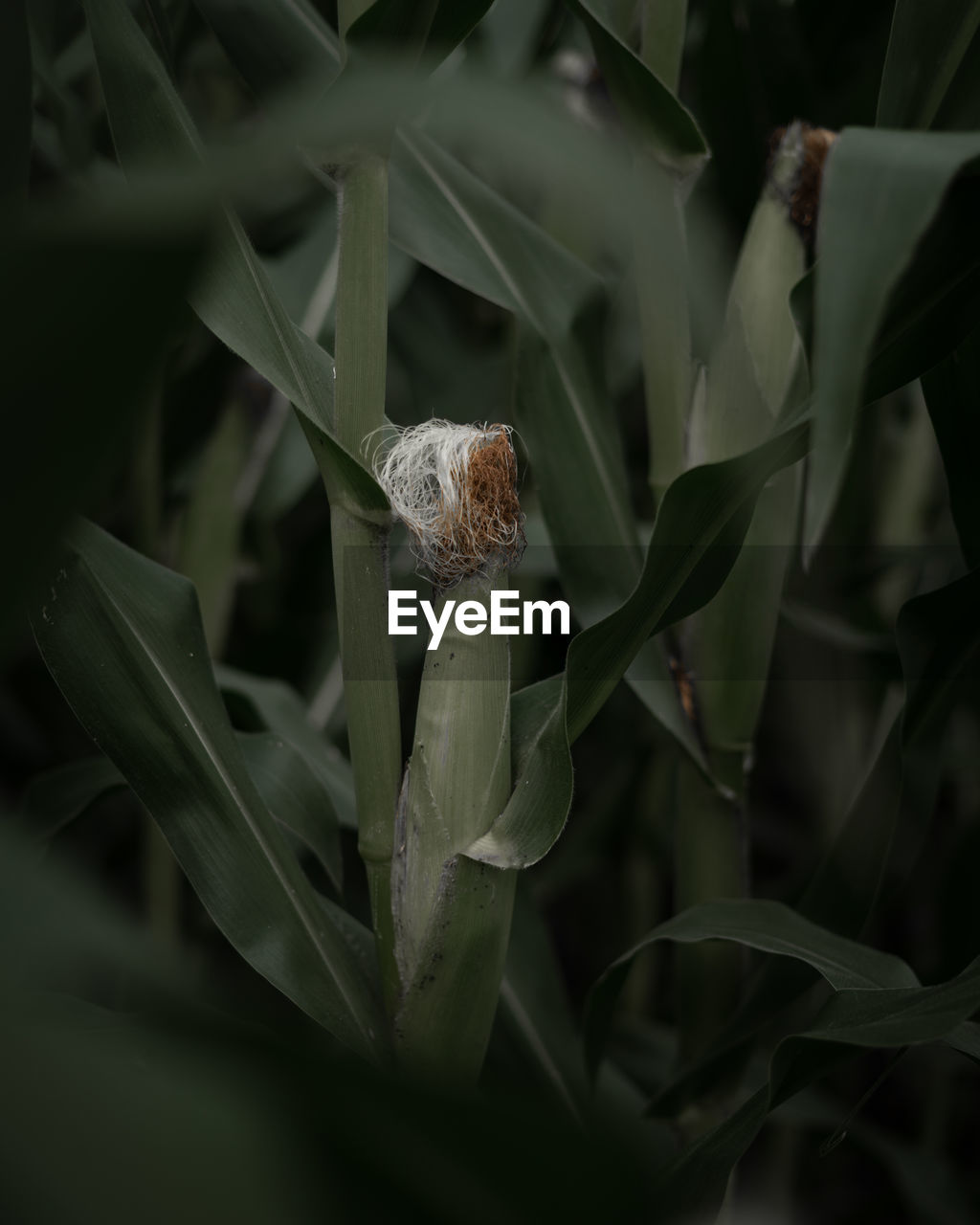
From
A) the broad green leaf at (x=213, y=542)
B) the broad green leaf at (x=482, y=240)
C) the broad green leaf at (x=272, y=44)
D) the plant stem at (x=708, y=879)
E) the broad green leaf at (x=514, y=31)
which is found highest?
the broad green leaf at (x=514, y=31)

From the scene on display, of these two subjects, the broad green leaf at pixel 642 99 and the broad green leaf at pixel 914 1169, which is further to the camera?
the broad green leaf at pixel 914 1169

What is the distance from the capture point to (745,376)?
1.55ft

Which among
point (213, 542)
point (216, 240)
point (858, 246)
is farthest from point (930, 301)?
point (213, 542)

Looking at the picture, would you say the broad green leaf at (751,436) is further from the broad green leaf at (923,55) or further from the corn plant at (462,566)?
the broad green leaf at (923,55)

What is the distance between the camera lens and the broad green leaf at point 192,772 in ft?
1.23

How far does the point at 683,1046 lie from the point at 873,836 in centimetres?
15

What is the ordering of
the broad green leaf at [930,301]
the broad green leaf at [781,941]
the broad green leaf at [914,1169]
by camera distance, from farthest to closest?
the broad green leaf at [914,1169] < the broad green leaf at [781,941] < the broad green leaf at [930,301]

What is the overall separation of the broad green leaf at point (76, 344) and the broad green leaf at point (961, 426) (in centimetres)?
33

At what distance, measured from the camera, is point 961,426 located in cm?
42

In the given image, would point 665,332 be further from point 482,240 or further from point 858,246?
point 858,246

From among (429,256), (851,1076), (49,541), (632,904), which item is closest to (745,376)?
(429,256)

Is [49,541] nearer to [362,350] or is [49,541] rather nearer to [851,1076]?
[362,350]

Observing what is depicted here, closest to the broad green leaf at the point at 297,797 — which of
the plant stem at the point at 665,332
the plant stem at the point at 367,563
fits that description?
the plant stem at the point at 367,563

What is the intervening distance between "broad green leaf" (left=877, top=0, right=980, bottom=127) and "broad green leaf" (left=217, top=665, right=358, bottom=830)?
0.38 m
